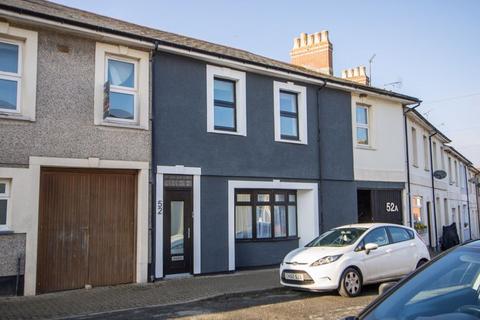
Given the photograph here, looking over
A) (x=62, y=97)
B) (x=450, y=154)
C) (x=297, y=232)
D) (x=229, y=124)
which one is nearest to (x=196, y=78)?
(x=229, y=124)

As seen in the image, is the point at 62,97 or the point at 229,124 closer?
the point at 62,97

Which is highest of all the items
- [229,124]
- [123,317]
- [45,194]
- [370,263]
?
[229,124]

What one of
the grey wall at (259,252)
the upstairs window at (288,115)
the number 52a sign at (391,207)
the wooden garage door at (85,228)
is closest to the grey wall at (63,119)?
the wooden garage door at (85,228)

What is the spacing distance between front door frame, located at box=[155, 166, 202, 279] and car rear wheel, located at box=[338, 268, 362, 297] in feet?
14.2

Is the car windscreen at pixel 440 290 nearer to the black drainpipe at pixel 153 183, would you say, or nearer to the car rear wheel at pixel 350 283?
the car rear wheel at pixel 350 283

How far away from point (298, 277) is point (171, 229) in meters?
3.97

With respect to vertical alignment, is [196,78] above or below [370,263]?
above

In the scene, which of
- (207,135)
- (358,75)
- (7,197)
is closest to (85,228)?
(7,197)

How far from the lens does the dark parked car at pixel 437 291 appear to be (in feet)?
10.6

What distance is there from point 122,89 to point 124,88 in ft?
0.21

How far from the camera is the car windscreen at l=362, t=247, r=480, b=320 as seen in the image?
3.24m

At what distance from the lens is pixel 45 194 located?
10.8 m

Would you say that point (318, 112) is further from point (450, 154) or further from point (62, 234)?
point (450, 154)

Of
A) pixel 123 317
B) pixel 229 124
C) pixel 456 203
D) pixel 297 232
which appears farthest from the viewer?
pixel 456 203
